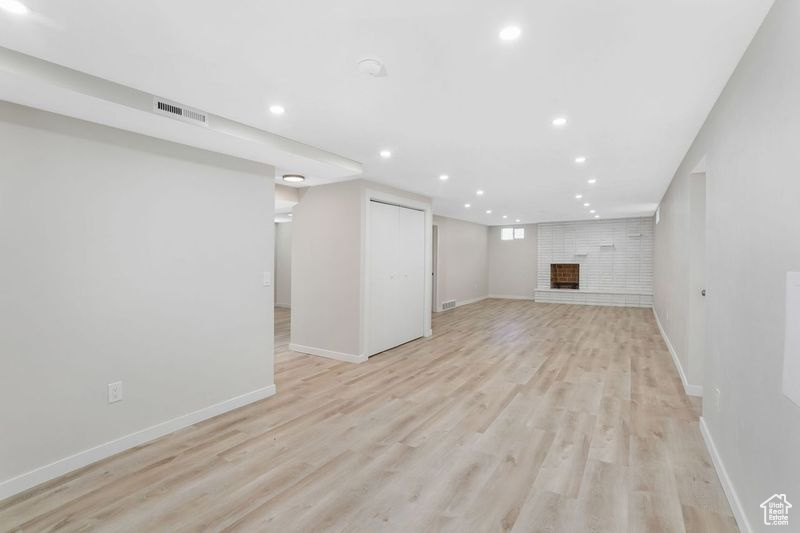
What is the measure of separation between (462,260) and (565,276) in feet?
10.7

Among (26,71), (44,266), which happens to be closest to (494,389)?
(44,266)

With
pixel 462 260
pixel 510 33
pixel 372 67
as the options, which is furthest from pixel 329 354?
pixel 462 260

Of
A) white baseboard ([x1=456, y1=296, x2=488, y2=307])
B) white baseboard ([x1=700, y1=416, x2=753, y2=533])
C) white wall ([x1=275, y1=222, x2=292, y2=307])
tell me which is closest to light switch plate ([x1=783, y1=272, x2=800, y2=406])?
white baseboard ([x1=700, y1=416, x2=753, y2=533])

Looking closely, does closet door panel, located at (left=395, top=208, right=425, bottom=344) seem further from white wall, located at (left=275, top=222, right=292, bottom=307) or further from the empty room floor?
white wall, located at (left=275, top=222, right=292, bottom=307)

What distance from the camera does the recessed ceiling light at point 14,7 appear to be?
1.51 meters

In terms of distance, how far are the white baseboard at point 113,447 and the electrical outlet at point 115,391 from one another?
291 mm

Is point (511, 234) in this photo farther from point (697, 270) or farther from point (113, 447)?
point (113, 447)

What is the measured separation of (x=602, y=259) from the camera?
1031cm

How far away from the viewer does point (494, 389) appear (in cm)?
383

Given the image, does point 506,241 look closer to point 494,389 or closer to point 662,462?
point 494,389

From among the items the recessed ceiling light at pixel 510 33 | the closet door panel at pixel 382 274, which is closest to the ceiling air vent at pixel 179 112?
the recessed ceiling light at pixel 510 33

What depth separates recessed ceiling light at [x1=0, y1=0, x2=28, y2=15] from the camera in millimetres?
1514

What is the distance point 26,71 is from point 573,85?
303 centimetres

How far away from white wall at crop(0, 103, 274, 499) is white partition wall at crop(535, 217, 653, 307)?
9.42m
